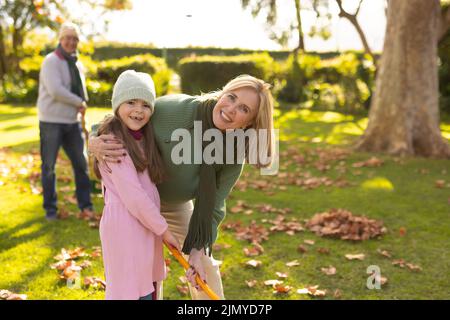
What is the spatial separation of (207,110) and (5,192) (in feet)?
16.3

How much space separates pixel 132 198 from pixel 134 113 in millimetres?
440

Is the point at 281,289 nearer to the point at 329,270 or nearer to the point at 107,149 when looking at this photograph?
the point at 329,270

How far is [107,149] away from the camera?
259cm

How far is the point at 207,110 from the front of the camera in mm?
2824

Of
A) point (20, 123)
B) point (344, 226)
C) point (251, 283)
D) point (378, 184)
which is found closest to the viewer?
point (251, 283)

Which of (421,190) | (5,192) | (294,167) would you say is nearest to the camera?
(5,192)

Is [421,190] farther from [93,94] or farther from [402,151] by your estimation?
[93,94]

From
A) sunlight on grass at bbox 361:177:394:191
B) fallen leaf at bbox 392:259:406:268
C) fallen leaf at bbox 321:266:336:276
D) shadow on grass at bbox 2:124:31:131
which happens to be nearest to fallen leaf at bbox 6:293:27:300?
fallen leaf at bbox 321:266:336:276

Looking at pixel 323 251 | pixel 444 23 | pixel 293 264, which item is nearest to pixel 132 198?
pixel 293 264

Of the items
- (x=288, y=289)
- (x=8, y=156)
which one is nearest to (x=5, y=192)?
(x=8, y=156)

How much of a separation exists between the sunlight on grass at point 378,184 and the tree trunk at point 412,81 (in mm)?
1777

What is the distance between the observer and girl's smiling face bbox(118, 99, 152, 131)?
2.68 metres

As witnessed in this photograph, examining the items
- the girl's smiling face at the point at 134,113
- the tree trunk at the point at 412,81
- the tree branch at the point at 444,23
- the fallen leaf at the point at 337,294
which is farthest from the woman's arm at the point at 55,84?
the tree branch at the point at 444,23

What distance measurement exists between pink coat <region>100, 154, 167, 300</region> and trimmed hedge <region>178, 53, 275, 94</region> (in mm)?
16391
